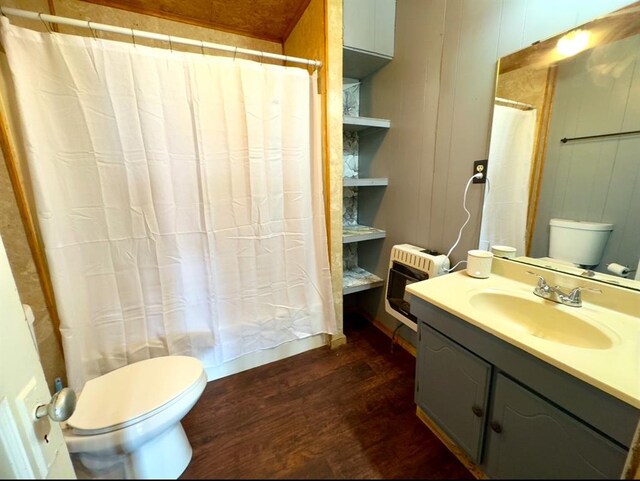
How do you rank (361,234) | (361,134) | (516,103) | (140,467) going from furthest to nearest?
(361,134)
(361,234)
(516,103)
(140,467)

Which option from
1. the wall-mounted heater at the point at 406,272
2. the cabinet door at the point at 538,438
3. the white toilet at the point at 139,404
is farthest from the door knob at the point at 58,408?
the wall-mounted heater at the point at 406,272

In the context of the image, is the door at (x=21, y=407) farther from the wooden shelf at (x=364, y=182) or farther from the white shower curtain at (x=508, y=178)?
the white shower curtain at (x=508, y=178)

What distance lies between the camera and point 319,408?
1.45m

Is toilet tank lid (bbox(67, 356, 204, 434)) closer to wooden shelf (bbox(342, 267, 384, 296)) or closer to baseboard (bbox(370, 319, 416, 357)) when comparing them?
wooden shelf (bbox(342, 267, 384, 296))

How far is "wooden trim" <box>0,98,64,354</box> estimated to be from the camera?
110 centimetres

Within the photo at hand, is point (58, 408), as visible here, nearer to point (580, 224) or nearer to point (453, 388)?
point (453, 388)

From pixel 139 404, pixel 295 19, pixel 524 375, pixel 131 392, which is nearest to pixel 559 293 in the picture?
pixel 524 375

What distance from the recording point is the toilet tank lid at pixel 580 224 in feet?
3.34

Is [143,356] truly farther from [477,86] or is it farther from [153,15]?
[477,86]

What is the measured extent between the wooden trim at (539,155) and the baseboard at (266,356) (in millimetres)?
1413

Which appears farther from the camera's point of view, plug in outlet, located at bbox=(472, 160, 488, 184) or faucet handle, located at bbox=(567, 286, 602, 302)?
plug in outlet, located at bbox=(472, 160, 488, 184)

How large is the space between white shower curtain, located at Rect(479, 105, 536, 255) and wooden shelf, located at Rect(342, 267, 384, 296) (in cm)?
87

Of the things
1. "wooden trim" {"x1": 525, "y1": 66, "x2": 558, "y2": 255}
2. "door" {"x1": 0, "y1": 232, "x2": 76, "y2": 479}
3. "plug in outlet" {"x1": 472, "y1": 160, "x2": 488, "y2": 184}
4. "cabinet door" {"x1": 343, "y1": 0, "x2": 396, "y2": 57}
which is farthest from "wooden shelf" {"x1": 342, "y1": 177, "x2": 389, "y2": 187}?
"door" {"x1": 0, "y1": 232, "x2": 76, "y2": 479}

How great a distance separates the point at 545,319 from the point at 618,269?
1.02 ft
